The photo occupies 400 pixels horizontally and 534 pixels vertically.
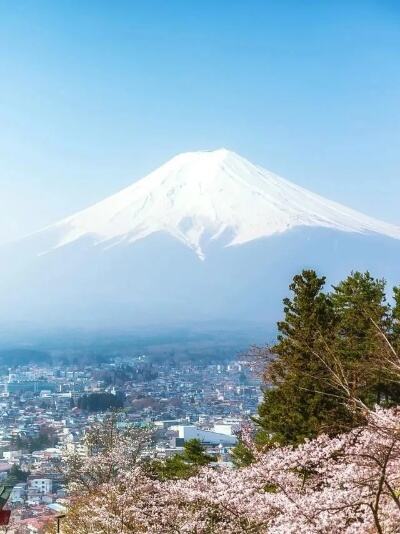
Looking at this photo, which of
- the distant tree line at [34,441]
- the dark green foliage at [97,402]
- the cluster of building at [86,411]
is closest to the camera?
the cluster of building at [86,411]

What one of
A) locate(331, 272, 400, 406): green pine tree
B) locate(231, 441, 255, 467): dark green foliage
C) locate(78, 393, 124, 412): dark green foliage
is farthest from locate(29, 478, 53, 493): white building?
locate(78, 393, 124, 412): dark green foliage

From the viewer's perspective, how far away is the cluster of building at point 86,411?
1288 inches

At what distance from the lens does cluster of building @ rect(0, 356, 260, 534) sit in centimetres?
3272

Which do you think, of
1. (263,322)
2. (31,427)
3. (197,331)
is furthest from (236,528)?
(263,322)

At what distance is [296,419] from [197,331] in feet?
457

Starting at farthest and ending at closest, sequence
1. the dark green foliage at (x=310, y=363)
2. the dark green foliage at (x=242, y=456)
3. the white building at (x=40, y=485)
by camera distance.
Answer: the white building at (x=40, y=485) → the dark green foliage at (x=242, y=456) → the dark green foliage at (x=310, y=363)

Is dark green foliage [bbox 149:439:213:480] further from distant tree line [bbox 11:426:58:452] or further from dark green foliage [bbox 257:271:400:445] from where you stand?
distant tree line [bbox 11:426:58:452]

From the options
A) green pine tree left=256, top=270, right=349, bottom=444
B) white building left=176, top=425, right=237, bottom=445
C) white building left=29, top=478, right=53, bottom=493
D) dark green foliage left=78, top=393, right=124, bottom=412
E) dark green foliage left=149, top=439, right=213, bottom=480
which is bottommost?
white building left=29, top=478, right=53, bottom=493

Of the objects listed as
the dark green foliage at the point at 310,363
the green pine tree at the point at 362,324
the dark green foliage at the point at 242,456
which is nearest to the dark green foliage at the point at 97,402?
the green pine tree at the point at 362,324

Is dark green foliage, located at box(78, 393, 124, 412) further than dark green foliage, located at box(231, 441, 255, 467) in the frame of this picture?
Yes

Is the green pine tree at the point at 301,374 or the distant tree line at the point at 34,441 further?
the distant tree line at the point at 34,441

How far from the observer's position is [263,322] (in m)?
168

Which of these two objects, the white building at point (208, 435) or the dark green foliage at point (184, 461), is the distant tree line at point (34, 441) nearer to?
the white building at point (208, 435)

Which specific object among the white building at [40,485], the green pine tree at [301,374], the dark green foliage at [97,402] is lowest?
the white building at [40,485]
